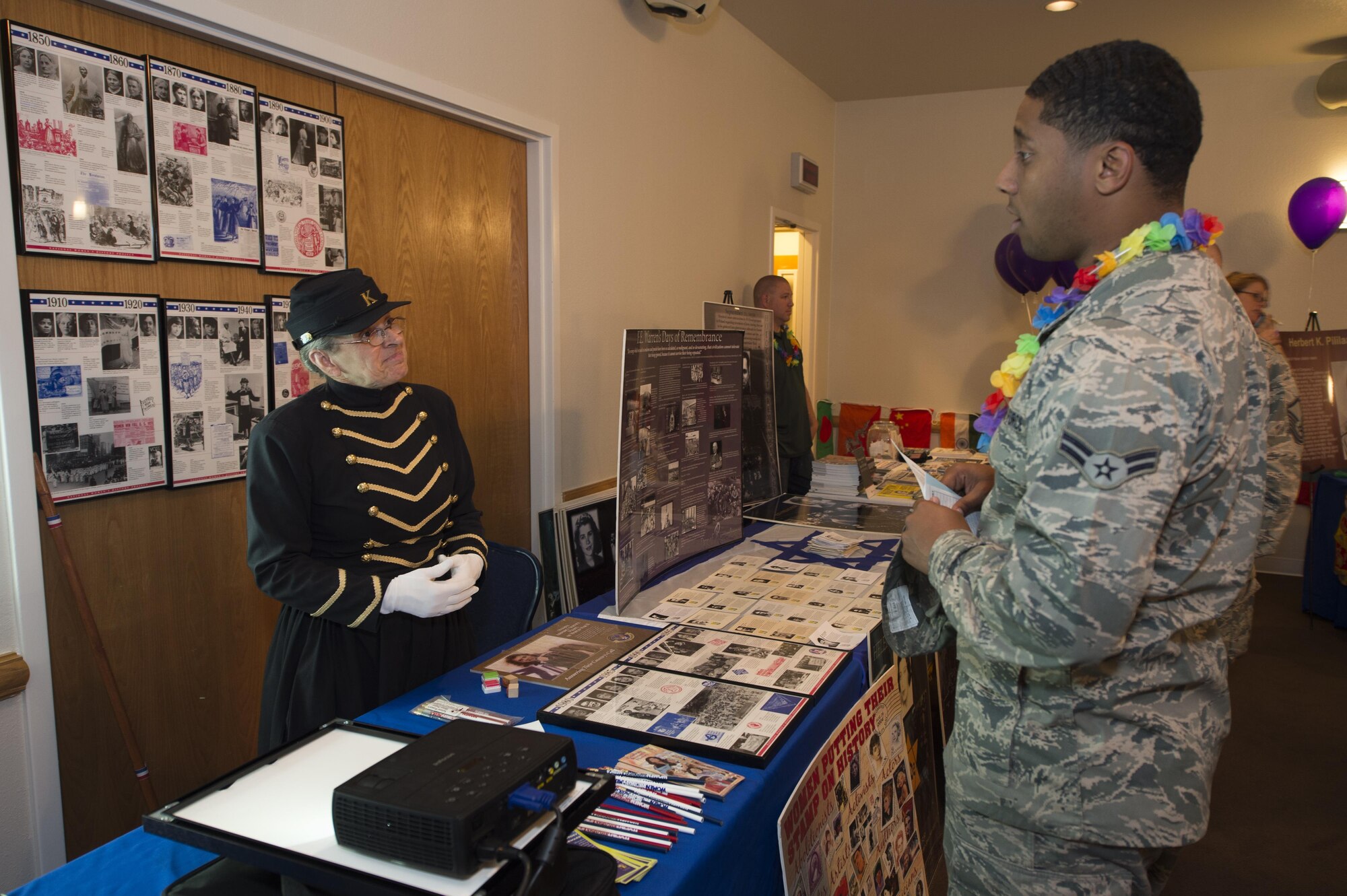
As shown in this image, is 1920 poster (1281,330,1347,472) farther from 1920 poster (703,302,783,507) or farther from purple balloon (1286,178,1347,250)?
1920 poster (703,302,783,507)

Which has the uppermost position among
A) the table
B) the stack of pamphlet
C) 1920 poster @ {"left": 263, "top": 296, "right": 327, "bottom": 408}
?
1920 poster @ {"left": 263, "top": 296, "right": 327, "bottom": 408}

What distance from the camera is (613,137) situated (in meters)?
3.70

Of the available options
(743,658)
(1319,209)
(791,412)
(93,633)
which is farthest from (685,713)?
(1319,209)

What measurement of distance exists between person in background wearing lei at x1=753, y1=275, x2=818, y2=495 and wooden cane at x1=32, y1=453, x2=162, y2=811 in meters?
3.12

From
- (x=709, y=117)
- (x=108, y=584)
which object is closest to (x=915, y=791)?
(x=108, y=584)

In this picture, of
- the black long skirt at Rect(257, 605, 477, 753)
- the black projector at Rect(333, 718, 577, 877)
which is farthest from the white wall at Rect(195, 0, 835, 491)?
the black projector at Rect(333, 718, 577, 877)

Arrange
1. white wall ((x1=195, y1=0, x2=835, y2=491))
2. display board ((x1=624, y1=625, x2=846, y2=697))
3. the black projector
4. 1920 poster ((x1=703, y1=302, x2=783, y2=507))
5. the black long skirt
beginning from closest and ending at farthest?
the black projector
display board ((x1=624, y1=625, x2=846, y2=697))
the black long skirt
white wall ((x1=195, y1=0, x2=835, y2=491))
1920 poster ((x1=703, y1=302, x2=783, y2=507))

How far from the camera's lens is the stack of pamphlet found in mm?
2744

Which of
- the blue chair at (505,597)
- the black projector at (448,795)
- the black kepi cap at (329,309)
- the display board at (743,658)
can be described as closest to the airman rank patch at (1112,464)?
the black projector at (448,795)

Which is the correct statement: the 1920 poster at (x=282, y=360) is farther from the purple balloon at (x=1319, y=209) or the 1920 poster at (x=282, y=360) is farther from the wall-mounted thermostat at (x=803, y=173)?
the purple balloon at (x=1319, y=209)

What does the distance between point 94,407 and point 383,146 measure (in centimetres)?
116

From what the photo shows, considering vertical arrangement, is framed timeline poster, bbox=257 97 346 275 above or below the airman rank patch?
above

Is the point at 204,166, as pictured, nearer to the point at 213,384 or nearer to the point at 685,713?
the point at 213,384

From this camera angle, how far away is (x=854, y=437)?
6668mm
